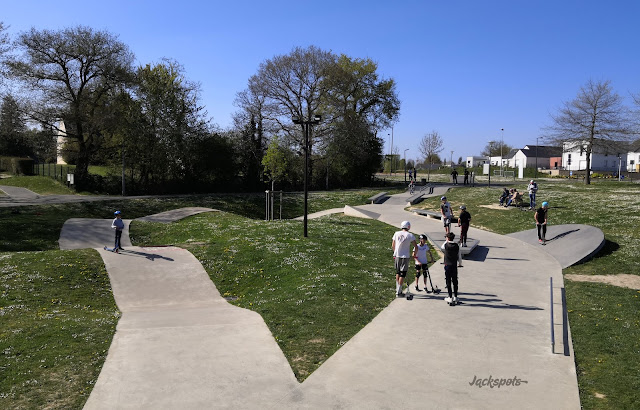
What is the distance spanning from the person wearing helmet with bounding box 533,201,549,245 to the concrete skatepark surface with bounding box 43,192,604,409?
27.5 ft

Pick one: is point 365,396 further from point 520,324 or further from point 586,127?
point 586,127

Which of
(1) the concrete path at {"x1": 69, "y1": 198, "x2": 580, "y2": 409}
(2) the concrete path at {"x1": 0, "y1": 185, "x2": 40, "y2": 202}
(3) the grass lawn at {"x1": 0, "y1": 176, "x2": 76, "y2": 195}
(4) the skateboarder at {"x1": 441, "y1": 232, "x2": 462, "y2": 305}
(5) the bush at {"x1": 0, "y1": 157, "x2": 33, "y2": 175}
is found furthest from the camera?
(5) the bush at {"x1": 0, "y1": 157, "x2": 33, "y2": 175}

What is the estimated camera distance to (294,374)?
8031 mm

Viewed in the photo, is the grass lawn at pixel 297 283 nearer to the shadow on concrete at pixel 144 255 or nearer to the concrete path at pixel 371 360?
the concrete path at pixel 371 360

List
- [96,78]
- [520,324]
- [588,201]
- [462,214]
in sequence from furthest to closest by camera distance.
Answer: [96,78], [588,201], [462,214], [520,324]

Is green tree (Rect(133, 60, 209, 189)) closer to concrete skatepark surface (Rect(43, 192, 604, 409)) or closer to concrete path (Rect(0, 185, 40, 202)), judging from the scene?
concrete path (Rect(0, 185, 40, 202))

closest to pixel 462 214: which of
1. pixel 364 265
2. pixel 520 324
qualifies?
pixel 364 265

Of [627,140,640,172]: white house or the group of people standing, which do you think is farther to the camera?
[627,140,640,172]: white house

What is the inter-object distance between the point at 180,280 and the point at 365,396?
11.2 metres

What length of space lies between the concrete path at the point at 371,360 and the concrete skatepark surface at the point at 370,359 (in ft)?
0.07

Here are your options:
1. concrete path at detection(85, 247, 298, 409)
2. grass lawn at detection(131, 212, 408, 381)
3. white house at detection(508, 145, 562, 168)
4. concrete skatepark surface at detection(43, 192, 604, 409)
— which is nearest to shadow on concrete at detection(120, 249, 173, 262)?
grass lawn at detection(131, 212, 408, 381)

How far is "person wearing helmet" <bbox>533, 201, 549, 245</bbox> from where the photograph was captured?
2191 centimetres

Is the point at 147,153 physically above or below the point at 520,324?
above

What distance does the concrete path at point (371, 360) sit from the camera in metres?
7.13
